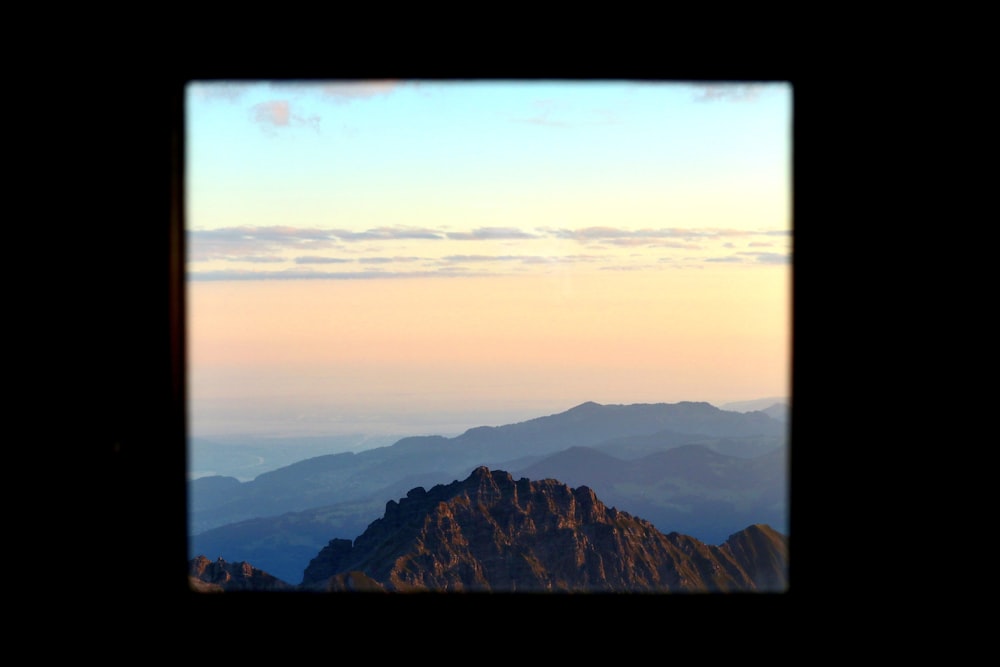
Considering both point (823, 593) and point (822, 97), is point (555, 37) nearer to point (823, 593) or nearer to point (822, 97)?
point (822, 97)

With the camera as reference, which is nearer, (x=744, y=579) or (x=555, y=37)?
(x=555, y=37)

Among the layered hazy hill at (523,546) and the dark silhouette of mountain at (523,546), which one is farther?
the dark silhouette of mountain at (523,546)

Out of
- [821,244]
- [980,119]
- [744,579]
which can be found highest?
[980,119]

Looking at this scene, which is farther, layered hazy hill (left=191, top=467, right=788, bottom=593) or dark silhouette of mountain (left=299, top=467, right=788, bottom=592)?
dark silhouette of mountain (left=299, top=467, right=788, bottom=592)

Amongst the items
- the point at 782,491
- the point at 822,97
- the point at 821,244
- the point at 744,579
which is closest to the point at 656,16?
the point at 822,97
